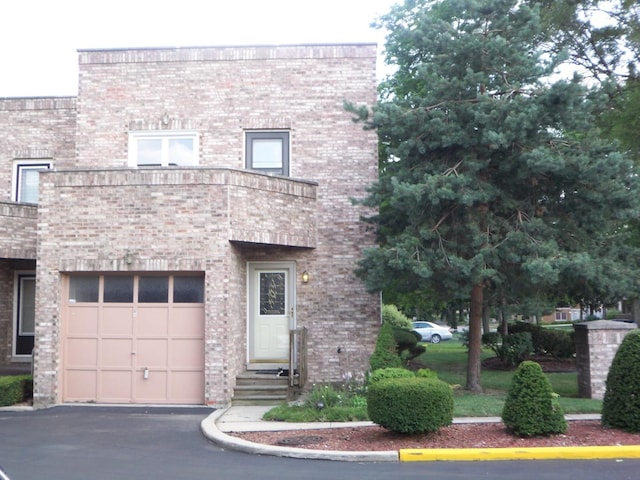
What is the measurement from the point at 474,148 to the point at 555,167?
1.71 m

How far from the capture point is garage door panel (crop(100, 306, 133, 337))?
13758 millimetres

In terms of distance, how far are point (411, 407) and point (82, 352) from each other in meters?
7.61

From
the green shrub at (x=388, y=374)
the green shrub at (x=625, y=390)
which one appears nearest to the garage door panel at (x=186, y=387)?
the green shrub at (x=388, y=374)

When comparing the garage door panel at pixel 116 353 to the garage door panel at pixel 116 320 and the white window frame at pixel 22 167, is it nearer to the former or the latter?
the garage door panel at pixel 116 320

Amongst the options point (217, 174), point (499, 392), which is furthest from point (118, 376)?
point (499, 392)

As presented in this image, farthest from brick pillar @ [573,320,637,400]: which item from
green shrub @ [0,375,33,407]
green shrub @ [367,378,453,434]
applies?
green shrub @ [0,375,33,407]

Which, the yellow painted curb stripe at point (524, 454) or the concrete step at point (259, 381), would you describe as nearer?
the yellow painted curb stripe at point (524, 454)

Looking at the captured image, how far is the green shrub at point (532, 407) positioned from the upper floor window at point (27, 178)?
13.4 metres

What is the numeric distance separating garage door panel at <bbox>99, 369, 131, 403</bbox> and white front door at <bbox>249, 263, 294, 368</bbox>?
9.16ft

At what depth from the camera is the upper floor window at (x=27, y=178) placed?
1750cm

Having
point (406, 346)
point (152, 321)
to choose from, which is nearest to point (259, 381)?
point (152, 321)

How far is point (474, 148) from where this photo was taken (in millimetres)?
13383

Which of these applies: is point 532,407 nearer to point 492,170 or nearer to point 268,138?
point 492,170

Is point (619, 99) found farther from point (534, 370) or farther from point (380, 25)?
point (534, 370)
